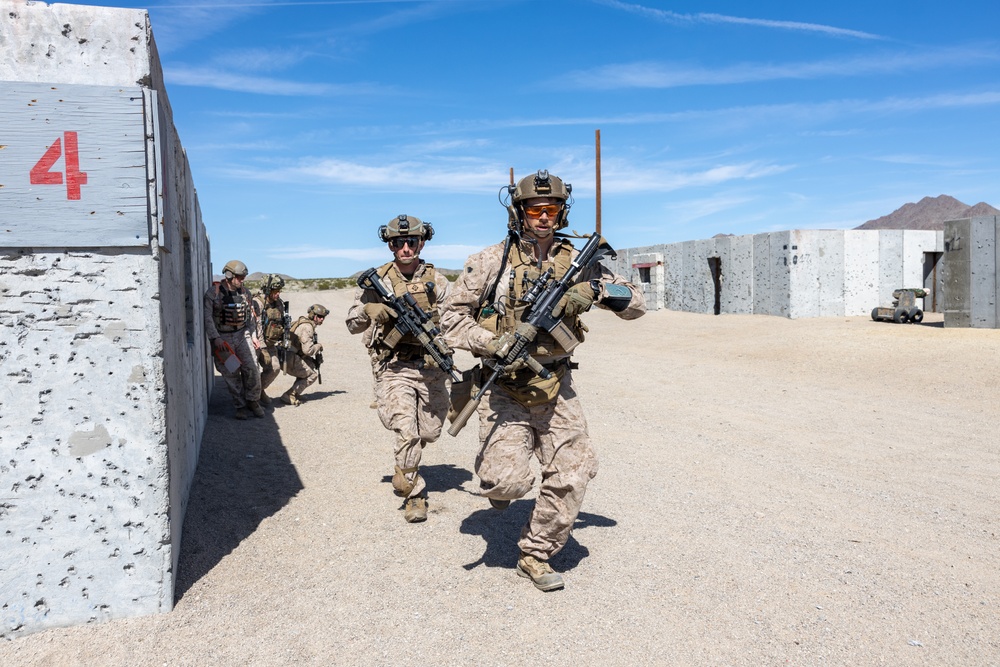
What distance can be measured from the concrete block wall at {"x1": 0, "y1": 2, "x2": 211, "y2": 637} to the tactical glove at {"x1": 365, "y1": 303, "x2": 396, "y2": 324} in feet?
6.09

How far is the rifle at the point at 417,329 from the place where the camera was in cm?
507

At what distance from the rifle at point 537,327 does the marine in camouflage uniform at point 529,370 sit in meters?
0.05

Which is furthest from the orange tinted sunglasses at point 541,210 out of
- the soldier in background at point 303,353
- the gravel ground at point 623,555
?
the soldier in background at point 303,353

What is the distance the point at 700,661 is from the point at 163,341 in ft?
8.73

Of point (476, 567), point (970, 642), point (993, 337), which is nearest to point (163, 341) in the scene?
point (476, 567)

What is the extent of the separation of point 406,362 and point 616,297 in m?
2.01

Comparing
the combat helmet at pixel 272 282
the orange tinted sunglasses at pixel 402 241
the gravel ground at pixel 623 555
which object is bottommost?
the gravel ground at pixel 623 555

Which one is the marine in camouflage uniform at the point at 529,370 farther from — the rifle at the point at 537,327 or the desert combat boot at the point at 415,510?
the desert combat boot at the point at 415,510

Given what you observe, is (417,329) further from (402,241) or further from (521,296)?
(521,296)

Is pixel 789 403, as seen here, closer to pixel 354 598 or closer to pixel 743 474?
pixel 743 474

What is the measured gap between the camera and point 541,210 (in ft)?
12.6

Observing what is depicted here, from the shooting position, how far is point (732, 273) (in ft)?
76.3

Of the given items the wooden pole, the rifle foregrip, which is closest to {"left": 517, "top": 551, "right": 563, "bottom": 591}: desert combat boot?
the rifle foregrip

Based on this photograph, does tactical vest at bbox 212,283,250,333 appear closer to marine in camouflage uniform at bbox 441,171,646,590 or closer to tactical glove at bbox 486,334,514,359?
marine in camouflage uniform at bbox 441,171,646,590
